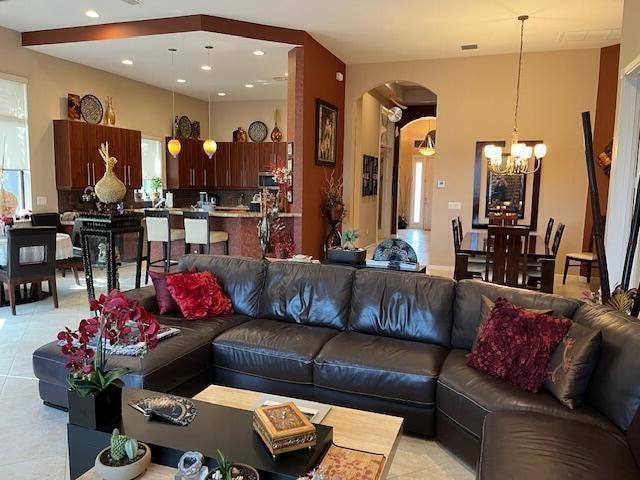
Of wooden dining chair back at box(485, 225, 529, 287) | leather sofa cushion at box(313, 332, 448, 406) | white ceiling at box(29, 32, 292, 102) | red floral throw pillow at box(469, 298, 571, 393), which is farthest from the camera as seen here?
white ceiling at box(29, 32, 292, 102)

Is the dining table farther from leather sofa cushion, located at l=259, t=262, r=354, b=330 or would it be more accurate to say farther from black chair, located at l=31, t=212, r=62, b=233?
black chair, located at l=31, t=212, r=62, b=233

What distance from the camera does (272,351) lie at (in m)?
2.91

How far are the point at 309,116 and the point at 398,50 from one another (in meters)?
1.84

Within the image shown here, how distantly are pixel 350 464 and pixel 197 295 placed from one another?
2.03 m

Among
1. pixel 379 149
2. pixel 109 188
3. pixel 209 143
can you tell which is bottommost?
pixel 109 188

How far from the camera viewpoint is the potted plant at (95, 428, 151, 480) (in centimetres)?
161

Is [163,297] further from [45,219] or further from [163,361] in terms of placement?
[45,219]

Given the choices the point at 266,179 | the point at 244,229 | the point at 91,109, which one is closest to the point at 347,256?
the point at 244,229

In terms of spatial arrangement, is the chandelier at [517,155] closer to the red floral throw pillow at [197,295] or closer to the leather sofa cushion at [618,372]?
the leather sofa cushion at [618,372]

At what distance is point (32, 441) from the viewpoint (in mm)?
2627

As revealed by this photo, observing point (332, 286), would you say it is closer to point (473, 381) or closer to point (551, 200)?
point (473, 381)

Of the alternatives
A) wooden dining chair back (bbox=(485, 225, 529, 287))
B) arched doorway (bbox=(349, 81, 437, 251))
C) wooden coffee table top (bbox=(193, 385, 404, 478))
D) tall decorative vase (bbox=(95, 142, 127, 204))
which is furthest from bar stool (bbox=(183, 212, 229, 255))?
wooden coffee table top (bbox=(193, 385, 404, 478))

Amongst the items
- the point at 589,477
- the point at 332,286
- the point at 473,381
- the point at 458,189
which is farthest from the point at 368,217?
the point at 589,477

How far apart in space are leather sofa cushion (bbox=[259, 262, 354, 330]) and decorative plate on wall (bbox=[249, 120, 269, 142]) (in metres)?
7.77
